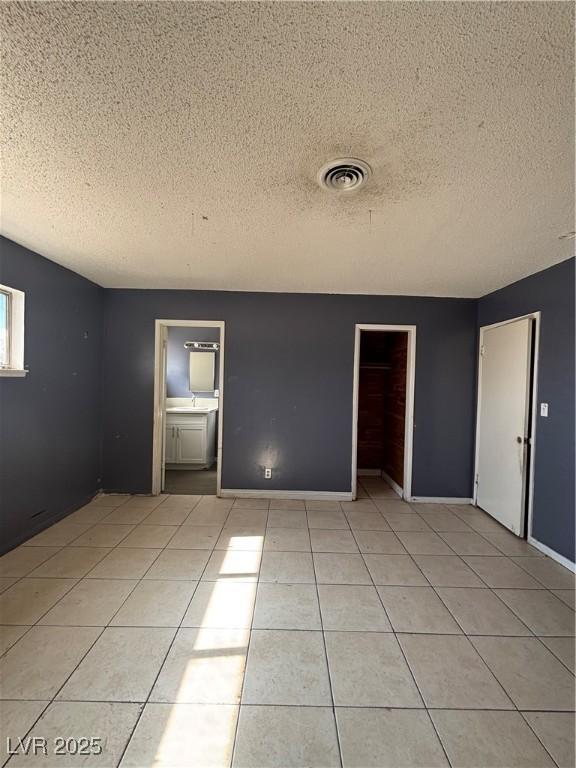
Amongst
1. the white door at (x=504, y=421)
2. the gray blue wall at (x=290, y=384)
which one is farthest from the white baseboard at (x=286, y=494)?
the white door at (x=504, y=421)

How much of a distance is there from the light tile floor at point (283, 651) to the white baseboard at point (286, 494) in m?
0.92

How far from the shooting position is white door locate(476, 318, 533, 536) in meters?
2.90

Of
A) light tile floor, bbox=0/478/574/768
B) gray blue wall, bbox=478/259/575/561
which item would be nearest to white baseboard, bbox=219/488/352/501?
light tile floor, bbox=0/478/574/768

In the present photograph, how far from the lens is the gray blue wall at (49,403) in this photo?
2436 mm

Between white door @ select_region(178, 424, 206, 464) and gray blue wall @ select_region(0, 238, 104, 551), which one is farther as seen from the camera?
white door @ select_region(178, 424, 206, 464)

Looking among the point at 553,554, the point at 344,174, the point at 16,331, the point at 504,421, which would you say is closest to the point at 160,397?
the point at 16,331

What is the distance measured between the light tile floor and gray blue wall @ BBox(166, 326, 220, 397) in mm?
2916

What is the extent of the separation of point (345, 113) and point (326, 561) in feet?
8.89

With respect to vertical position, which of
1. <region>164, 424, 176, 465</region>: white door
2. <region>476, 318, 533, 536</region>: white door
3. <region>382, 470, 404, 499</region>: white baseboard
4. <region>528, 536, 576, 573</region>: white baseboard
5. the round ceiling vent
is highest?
the round ceiling vent

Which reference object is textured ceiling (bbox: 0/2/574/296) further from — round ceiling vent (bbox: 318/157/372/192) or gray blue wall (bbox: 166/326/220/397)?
gray blue wall (bbox: 166/326/220/397)

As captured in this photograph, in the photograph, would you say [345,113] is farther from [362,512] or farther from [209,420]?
[209,420]

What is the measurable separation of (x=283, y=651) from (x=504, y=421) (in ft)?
9.54

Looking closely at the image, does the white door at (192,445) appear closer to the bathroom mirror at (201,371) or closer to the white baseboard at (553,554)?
the bathroom mirror at (201,371)

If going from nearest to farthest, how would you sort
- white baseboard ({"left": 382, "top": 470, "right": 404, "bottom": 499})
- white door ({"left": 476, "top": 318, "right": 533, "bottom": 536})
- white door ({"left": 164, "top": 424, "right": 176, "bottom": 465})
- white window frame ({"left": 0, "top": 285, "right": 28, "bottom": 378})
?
white window frame ({"left": 0, "top": 285, "right": 28, "bottom": 378}) → white door ({"left": 476, "top": 318, "right": 533, "bottom": 536}) → white baseboard ({"left": 382, "top": 470, "right": 404, "bottom": 499}) → white door ({"left": 164, "top": 424, "right": 176, "bottom": 465})
